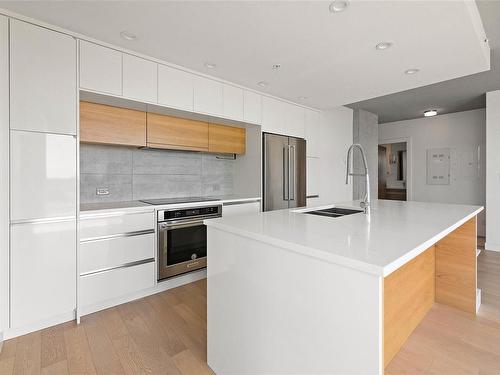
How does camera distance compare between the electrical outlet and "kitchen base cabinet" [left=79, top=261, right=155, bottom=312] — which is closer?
"kitchen base cabinet" [left=79, top=261, right=155, bottom=312]

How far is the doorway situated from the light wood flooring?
5487 mm

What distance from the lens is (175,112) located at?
2.86 meters

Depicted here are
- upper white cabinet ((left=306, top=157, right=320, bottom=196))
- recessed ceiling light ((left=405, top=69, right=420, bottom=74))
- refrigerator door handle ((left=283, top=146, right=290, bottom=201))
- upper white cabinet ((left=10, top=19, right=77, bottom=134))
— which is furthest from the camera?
upper white cabinet ((left=306, top=157, right=320, bottom=196))

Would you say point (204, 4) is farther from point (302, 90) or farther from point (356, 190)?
point (356, 190)

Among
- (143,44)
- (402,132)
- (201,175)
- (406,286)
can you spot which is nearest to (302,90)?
(201,175)

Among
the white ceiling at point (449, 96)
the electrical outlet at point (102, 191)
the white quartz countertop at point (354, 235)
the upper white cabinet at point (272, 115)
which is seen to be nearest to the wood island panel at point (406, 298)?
the white quartz countertop at point (354, 235)

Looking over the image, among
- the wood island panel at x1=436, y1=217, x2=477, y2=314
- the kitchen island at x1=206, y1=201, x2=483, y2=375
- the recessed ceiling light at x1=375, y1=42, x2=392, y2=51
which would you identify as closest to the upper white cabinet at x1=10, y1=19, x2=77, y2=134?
the kitchen island at x1=206, y1=201, x2=483, y2=375

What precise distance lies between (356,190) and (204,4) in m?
4.43

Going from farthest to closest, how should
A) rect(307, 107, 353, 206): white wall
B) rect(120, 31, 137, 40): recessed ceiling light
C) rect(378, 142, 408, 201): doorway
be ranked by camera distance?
rect(378, 142, 408, 201): doorway, rect(307, 107, 353, 206): white wall, rect(120, 31, 137, 40): recessed ceiling light

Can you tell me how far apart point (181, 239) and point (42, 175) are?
134cm

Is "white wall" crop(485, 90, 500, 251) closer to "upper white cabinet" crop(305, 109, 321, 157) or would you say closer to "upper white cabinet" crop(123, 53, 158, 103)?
"upper white cabinet" crop(305, 109, 321, 157)

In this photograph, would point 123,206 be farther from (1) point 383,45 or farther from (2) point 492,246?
(2) point 492,246

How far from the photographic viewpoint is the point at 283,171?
12.5 feet

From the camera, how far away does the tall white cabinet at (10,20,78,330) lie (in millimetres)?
1902
